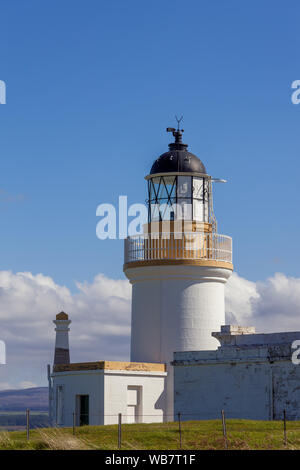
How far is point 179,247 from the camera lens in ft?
128

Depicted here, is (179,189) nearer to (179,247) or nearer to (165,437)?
(179,247)

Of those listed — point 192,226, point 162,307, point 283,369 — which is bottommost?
point 283,369

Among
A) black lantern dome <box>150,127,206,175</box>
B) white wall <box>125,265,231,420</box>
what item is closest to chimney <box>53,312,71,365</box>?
white wall <box>125,265,231,420</box>

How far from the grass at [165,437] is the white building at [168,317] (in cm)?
534

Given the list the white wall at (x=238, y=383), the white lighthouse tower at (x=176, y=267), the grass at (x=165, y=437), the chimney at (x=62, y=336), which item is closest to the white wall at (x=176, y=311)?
the white lighthouse tower at (x=176, y=267)

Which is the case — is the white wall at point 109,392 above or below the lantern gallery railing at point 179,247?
below

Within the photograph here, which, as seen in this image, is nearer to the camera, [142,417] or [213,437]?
[213,437]

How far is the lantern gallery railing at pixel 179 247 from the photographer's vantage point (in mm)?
39062

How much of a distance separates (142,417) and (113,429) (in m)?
7.14

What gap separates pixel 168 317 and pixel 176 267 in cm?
196

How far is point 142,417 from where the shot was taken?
37.2 metres

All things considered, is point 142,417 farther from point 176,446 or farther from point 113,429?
point 176,446

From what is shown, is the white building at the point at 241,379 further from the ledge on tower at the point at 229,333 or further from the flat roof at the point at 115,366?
the flat roof at the point at 115,366
